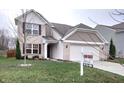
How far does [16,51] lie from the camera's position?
4.97 m

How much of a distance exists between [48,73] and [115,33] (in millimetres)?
1507

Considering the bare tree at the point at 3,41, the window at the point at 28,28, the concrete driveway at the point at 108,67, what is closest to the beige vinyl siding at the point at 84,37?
the concrete driveway at the point at 108,67

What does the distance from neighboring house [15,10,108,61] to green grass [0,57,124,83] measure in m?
Answer: 0.20

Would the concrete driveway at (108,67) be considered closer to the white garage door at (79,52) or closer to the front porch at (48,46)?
the white garage door at (79,52)

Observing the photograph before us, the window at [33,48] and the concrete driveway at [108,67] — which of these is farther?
the window at [33,48]

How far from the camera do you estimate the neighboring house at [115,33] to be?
4875mm

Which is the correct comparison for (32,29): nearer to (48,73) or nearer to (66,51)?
(66,51)

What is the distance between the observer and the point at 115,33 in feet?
16.1

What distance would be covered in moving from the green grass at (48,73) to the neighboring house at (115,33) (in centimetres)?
58

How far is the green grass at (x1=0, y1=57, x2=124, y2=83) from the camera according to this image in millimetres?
4848

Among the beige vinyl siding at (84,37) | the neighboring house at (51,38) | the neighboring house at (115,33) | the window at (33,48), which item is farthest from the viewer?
the window at (33,48)

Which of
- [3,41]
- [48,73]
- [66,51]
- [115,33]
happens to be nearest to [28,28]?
[3,41]

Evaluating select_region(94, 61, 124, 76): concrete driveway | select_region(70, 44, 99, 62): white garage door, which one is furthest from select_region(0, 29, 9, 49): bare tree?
select_region(94, 61, 124, 76): concrete driveway

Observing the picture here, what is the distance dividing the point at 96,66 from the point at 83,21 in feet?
3.07
